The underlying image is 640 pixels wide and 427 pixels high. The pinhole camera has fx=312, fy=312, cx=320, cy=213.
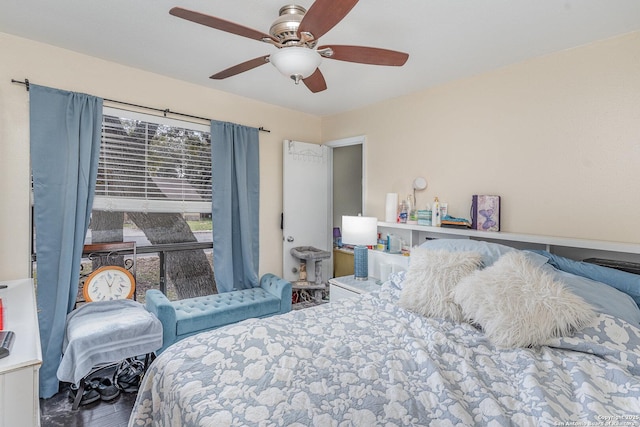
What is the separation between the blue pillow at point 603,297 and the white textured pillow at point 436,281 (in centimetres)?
47

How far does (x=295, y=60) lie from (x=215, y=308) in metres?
2.15

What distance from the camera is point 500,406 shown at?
1.07 metres

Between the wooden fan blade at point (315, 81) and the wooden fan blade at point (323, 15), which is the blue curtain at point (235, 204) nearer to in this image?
the wooden fan blade at point (315, 81)

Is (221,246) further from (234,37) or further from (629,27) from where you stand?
(629,27)

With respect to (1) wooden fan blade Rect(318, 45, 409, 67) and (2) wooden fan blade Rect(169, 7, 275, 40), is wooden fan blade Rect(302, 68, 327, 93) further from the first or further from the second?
(2) wooden fan blade Rect(169, 7, 275, 40)

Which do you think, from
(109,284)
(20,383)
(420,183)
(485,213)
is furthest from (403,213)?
(20,383)

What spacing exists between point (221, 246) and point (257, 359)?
200 cm

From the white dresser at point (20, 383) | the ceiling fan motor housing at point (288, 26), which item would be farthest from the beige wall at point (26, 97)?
the ceiling fan motor housing at point (288, 26)

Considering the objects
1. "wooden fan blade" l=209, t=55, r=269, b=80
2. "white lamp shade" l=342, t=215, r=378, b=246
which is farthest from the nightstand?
"wooden fan blade" l=209, t=55, r=269, b=80

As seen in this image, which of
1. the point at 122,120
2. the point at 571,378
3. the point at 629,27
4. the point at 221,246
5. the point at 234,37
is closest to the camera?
the point at 571,378

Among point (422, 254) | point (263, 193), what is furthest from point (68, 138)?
point (422, 254)

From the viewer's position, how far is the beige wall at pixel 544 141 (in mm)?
2014

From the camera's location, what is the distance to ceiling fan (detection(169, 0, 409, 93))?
51.2 inches

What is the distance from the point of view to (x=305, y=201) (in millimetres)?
3918
